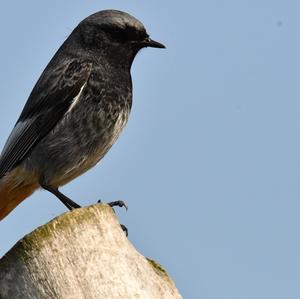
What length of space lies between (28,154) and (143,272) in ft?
13.0

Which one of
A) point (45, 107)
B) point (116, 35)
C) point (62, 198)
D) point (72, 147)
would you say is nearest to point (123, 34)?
point (116, 35)

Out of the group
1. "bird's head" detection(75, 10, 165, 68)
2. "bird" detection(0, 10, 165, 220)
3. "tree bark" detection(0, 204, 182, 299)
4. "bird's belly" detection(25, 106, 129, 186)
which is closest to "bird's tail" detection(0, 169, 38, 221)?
"bird" detection(0, 10, 165, 220)

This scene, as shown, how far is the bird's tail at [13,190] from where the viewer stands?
25.6 feet

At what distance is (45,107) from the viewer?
7.96m

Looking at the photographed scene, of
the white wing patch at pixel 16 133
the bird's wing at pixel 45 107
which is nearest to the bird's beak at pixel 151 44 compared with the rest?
the bird's wing at pixel 45 107

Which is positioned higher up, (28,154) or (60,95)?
(60,95)

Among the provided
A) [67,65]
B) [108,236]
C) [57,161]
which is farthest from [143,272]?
[67,65]

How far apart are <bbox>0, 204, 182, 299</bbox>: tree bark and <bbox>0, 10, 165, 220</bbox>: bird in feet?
11.3

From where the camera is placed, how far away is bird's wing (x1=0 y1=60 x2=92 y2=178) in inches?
308

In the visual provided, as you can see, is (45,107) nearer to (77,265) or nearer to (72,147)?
(72,147)

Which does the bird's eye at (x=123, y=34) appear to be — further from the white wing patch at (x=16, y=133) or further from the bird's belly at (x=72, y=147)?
the white wing patch at (x=16, y=133)

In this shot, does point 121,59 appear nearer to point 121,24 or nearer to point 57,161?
point 121,24

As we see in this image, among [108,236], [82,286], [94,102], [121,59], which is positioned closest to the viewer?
[82,286]

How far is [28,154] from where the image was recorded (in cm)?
784
